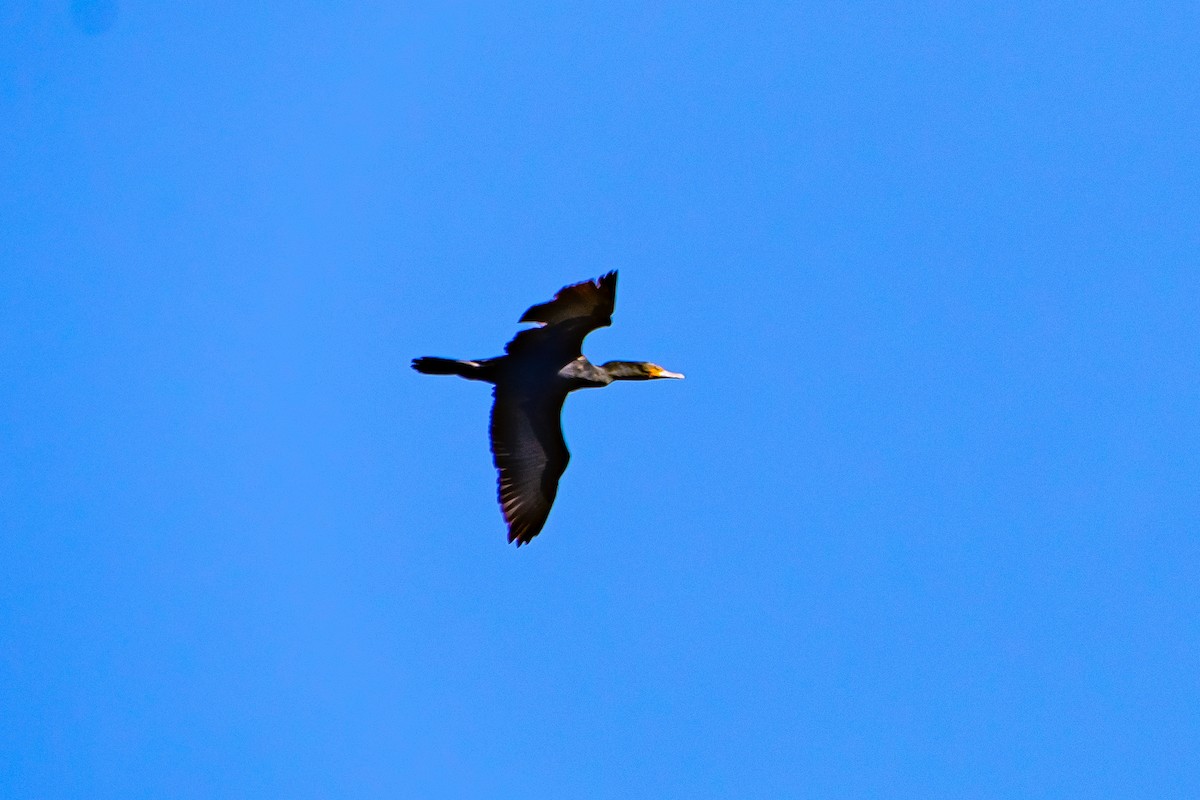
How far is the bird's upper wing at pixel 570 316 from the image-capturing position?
1595 centimetres

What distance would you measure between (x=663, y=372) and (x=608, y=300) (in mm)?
2733

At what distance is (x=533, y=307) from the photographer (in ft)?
53.3

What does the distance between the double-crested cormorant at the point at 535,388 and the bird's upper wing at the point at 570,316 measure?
1cm

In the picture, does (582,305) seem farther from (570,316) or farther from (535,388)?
(535,388)

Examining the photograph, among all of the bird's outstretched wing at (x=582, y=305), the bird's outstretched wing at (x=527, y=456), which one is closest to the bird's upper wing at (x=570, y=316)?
the bird's outstretched wing at (x=582, y=305)

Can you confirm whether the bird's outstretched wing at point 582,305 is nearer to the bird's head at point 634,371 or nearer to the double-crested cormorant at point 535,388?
the double-crested cormorant at point 535,388

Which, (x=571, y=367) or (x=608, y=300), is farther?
(x=571, y=367)

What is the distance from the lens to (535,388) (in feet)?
57.9

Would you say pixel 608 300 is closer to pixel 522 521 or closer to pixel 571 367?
pixel 571 367

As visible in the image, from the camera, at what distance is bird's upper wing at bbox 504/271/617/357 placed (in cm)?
1595

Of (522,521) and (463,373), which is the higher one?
(463,373)

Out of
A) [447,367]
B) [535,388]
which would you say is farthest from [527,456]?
[447,367]

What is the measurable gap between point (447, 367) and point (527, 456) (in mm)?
2165

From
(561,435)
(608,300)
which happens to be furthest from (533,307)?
(561,435)
